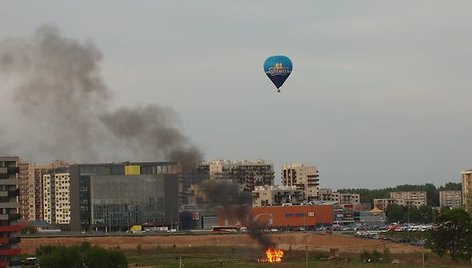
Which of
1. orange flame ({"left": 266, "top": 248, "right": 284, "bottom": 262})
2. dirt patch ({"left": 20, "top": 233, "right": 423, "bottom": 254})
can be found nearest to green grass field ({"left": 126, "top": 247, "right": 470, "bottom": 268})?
orange flame ({"left": 266, "top": 248, "right": 284, "bottom": 262})

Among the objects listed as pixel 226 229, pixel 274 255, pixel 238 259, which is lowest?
pixel 238 259

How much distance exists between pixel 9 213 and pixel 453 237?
57.9 meters

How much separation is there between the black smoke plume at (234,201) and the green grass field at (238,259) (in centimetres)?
252

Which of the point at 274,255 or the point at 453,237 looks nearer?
the point at 453,237

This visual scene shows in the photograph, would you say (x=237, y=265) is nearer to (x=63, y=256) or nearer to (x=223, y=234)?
(x=63, y=256)

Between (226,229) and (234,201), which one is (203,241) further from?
(234,201)

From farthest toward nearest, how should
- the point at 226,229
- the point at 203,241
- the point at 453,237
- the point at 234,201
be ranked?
1. the point at 226,229
2. the point at 203,241
3. the point at 234,201
4. the point at 453,237

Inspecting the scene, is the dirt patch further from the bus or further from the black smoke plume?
the black smoke plume

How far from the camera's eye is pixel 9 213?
107 m

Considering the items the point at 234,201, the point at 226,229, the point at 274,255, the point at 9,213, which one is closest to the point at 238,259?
the point at 274,255

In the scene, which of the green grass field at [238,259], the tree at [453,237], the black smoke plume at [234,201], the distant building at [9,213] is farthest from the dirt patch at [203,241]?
the distant building at [9,213]

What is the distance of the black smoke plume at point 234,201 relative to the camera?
146 metres

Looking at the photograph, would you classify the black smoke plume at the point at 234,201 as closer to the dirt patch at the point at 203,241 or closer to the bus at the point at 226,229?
the dirt patch at the point at 203,241

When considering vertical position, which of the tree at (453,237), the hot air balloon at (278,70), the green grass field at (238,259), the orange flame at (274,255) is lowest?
the green grass field at (238,259)
